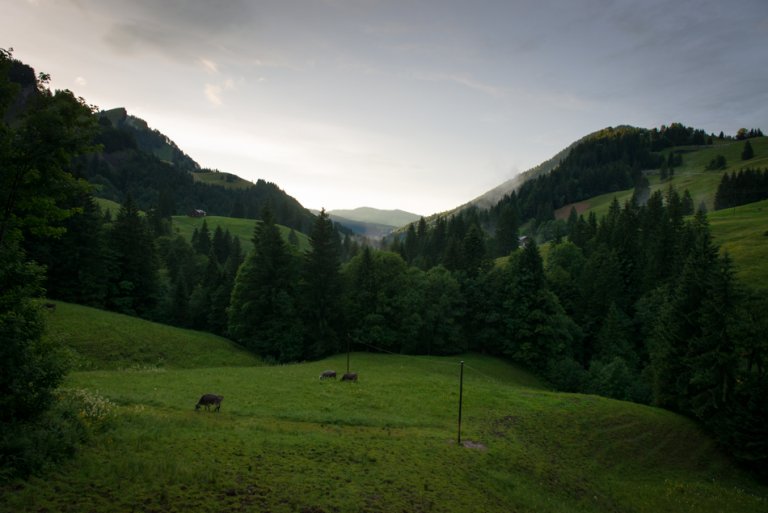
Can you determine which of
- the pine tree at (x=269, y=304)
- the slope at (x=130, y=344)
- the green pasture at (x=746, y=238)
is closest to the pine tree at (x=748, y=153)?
the green pasture at (x=746, y=238)

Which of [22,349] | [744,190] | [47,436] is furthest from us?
[744,190]

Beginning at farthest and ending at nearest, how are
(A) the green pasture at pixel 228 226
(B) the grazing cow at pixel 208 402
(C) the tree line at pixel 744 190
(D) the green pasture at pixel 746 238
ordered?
(A) the green pasture at pixel 228 226, (C) the tree line at pixel 744 190, (D) the green pasture at pixel 746 238, (B) the grazing cow at pixel 208 402

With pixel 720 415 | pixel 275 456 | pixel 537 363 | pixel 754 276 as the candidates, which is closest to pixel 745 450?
pixel 720 415

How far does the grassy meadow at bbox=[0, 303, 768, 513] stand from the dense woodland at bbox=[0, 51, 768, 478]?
3216mm

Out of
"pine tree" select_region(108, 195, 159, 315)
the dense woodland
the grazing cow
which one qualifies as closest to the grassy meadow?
the grazing cow

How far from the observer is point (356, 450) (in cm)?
1923

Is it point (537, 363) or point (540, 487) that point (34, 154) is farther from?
point (537, 363)

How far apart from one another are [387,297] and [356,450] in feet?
130

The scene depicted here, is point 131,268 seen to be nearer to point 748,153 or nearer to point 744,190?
point 744,190

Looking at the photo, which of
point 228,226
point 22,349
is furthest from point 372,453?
point 228,226

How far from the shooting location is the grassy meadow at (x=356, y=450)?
42.7ft

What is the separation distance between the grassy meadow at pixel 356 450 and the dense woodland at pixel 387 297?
3.22m

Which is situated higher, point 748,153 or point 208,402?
point 748,153

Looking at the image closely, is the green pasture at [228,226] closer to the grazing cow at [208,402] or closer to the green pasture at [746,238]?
the green pasture at [746,238]
